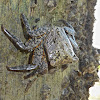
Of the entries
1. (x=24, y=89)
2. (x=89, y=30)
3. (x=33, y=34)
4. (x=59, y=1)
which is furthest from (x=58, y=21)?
(x=89, y=30)

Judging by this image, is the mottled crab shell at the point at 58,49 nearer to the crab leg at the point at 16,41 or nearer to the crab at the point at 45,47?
the crab at the point at 45,47

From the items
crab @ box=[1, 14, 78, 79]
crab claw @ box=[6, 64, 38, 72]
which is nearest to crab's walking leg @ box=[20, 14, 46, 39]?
crab @ box=[1, 14, 78, 79]

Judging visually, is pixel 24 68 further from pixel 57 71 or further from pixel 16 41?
pixel 57 71

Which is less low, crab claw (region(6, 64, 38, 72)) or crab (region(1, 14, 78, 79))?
crab (region(1, 14, 78, 79))

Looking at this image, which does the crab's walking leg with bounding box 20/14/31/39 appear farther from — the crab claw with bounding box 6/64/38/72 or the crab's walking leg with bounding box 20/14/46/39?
the crab claw with bounding box 6/64/38/72

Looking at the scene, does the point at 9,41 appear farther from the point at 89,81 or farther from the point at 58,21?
the point at 89,81

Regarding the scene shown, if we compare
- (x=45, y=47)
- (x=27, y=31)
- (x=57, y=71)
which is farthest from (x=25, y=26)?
(x=57, y=71)
